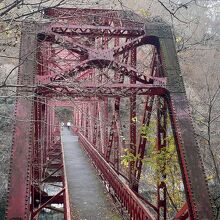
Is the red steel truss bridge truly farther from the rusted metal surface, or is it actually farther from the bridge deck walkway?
the bridge deck walkway

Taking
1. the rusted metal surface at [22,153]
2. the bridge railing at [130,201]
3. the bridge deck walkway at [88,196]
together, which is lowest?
the bridge deck walkway at [88,196]

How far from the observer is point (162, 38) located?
817cm

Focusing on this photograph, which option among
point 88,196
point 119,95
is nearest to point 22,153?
point 119,95

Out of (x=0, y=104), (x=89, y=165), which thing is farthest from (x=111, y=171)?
(x=0, y=104)

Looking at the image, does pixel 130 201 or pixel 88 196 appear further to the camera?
pixel 88 196

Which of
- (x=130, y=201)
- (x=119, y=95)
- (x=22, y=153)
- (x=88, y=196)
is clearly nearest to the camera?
(x=22, y=153)

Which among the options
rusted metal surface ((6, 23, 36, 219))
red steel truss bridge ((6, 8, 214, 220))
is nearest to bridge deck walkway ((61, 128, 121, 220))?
red steel truss bridge ((6, 8, 214, 220))

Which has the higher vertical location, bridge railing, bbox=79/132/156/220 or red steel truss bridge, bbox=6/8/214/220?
red steel truss bridge, bbox=6/8/214/220

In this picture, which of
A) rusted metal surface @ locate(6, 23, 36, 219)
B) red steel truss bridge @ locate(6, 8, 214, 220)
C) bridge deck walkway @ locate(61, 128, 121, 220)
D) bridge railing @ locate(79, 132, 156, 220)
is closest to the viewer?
rusted metal surface @ locate(6, 23, 36, 219)

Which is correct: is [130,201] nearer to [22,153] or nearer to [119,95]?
[119,95]

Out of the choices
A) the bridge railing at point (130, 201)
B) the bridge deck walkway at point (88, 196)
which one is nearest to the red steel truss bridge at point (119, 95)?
the bridge railing at point (130, 201)

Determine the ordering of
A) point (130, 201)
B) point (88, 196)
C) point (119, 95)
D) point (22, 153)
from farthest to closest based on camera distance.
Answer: point (88, 196) → point (130, 201) → point (119, 95) → point (22, 153)

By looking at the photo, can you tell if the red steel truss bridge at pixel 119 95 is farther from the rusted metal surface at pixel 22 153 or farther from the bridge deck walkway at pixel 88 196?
the bridge deck walkway at pixel 88 196

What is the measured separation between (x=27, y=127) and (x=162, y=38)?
3729 millimetres
